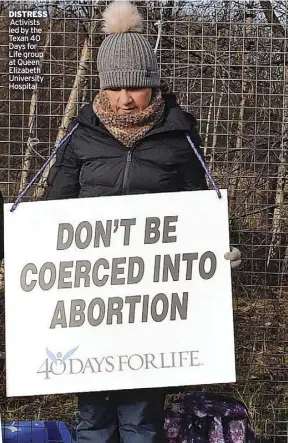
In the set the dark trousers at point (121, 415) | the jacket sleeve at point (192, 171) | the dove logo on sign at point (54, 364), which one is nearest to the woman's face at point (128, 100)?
the jacket sleeve at point (192, 171)

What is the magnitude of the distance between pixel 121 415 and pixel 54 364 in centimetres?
→ 33

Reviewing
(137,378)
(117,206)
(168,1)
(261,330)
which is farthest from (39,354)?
(168,1)

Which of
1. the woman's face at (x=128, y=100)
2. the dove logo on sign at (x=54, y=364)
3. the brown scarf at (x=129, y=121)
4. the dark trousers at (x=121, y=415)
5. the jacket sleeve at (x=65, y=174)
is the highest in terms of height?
the woman's face at (x=128, y=100)

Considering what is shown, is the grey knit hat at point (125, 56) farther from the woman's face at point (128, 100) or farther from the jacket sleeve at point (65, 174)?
the jacket sleeve at point (65, 174)

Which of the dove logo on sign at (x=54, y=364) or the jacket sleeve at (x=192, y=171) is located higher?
the jacket sleeve at (x=192, y=171)

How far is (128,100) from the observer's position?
122 inches

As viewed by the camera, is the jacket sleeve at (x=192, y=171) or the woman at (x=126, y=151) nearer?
the woman at (x=126, y=151)

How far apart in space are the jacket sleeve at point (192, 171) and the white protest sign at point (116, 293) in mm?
109

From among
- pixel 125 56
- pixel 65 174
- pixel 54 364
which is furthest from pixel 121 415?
pixel 125 56

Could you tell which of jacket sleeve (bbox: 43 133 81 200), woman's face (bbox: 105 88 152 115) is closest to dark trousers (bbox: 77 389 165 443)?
jacket sleeve (bbox: 43 133 81 200)

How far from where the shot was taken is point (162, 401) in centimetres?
332

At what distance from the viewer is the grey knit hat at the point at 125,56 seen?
10.2 ft

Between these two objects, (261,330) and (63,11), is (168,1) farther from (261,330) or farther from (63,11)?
(261,330)

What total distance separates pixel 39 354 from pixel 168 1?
2221 mm
